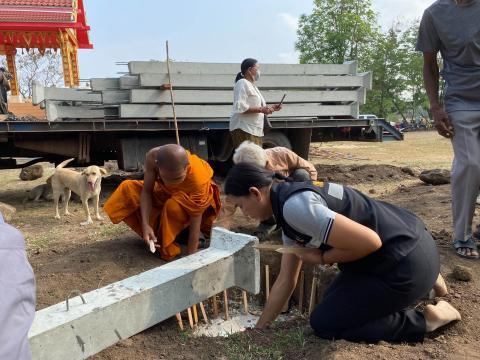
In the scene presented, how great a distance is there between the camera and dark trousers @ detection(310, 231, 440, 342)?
2.10m

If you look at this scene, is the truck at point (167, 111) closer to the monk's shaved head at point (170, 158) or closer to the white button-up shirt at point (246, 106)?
the white button-up shirt at point (246, 106)

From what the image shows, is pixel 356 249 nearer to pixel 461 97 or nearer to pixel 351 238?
pixel 351 238

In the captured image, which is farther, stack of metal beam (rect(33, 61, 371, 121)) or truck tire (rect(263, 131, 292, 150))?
truck tire (rect(263, 131, 292, 150))

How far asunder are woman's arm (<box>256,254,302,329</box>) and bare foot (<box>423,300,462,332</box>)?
0.70m

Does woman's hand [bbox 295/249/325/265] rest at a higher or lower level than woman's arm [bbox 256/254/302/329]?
higher

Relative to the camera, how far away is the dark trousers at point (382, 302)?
82.7 inches

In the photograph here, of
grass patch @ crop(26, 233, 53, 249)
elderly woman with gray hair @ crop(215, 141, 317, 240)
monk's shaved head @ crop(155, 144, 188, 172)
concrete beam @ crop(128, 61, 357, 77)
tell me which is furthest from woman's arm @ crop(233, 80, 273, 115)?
grass patch @ crop(26, 233, 53, 249)

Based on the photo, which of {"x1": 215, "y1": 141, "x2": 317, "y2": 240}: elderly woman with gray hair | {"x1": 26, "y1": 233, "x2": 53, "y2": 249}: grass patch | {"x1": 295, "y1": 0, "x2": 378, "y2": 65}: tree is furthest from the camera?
{"x1": 295, "y1": 0, "x2": 378, "y2": 65}: tree

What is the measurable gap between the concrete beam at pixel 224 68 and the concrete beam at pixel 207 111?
1.70 feet

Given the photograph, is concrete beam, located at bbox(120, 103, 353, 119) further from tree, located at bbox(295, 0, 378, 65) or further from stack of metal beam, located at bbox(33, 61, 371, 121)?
tree, located at bbox(295, 0, 378, 65)

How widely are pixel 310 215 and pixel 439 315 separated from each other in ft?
3.19

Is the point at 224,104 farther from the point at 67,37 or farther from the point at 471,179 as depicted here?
the point at 67,37

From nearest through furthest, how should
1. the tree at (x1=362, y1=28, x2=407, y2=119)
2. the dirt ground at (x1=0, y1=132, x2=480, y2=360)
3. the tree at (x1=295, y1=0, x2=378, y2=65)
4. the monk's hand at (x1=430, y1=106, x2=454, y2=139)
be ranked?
the dirt ground at (x1=0, y1=132, x2=480, y2=360)
the monk's hand at (x1=430, y1=106, x2=454, y2=139)
the tree at (x1=295, y1=0, x2=378, y2=65)
the tree at (x1=362, y1=28, x2=407, y2=119)

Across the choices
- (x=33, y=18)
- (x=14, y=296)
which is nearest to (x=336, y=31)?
(x=33, y=18)
